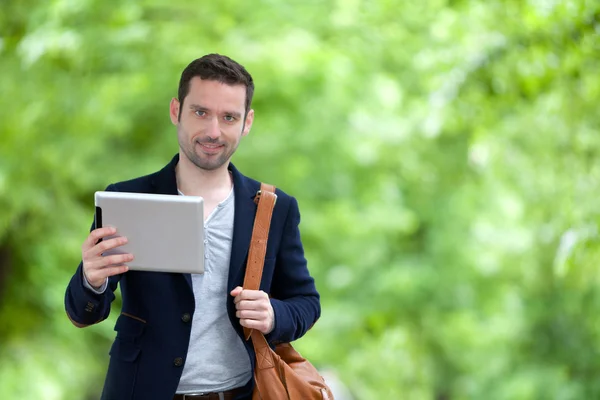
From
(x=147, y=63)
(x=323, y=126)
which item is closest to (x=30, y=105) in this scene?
(x=147, y=63)

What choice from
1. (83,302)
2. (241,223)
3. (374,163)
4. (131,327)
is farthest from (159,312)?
(374,163)

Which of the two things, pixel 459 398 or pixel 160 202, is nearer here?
pixel 160 202

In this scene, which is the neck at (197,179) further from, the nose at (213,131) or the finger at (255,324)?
the finger at (255,324)

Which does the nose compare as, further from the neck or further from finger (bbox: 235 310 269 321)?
finger (bbox: 235 310 269 321)

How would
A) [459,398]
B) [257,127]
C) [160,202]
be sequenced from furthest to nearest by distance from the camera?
1. [459,398]
2. [257,127]
3. [160,202]

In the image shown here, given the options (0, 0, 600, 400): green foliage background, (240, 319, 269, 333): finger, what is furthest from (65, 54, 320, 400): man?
(0, 0, 600, 400): green foliage background

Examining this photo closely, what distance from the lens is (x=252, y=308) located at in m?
2.29

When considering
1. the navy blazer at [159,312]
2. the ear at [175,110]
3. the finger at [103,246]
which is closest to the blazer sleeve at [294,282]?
the navy blazer at [159,312]

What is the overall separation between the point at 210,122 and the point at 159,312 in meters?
0.50

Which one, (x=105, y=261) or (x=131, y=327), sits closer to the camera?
(x=105, y=261)

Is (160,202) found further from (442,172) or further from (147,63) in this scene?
(442,172)

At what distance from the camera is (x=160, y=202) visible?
2.21 metres

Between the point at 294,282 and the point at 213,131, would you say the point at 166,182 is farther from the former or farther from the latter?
the point at 294,282

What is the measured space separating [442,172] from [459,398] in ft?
9.69
